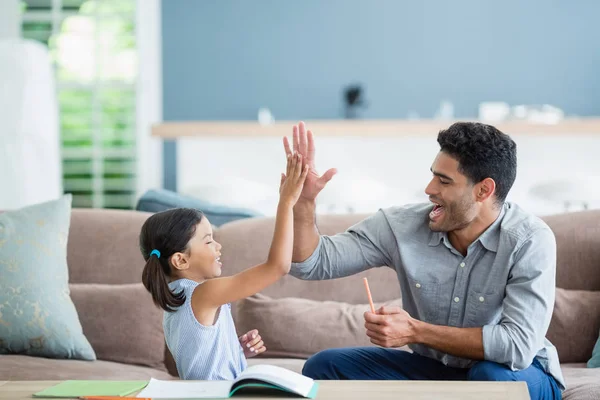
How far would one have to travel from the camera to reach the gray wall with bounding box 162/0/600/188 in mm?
6945

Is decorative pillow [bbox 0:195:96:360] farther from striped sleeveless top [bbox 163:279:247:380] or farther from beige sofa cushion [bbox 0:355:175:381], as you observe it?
striped sleeveless top [bbox 163:279:247:380]

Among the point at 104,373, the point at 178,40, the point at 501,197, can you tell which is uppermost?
the point at 178,40

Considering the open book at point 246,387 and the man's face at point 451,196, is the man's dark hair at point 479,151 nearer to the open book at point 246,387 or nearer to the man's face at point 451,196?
the man's face at point 451,196

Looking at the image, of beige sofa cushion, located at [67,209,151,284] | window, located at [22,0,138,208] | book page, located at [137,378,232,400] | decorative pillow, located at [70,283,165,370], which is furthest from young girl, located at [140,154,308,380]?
window, located at [22,0,138,208]

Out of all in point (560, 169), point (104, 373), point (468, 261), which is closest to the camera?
point (468, 261)

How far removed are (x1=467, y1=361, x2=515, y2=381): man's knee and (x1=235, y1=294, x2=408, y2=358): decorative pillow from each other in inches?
24.9

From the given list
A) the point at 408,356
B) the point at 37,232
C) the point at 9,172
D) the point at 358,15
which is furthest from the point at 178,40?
the point at 408,356

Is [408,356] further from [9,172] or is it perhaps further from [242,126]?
[242,126]

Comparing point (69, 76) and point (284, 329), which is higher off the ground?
point (69, 76)

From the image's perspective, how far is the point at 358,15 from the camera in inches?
281

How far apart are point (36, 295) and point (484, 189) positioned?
1.47 meters

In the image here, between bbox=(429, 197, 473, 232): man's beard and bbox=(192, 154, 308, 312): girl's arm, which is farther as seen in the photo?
bbox=(429, 197, 473, 232): man's beard

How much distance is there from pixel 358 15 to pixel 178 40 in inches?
60.3

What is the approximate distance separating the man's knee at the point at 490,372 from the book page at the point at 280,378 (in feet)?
1.71
